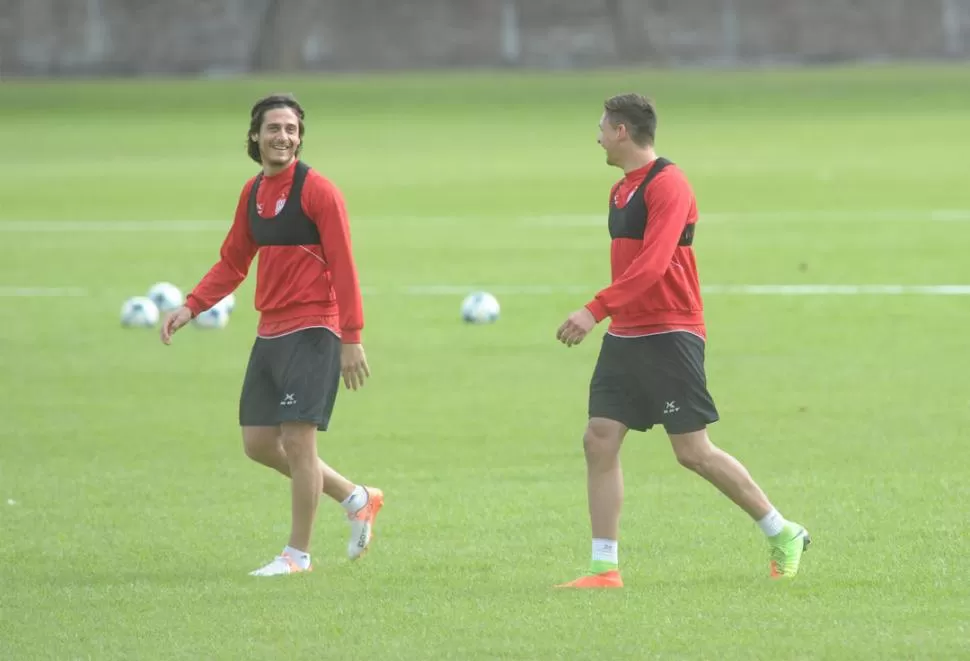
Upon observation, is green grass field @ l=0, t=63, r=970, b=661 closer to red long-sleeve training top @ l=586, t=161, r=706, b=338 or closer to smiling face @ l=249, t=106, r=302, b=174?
red long-sleeve training top @ l=586, t=161, r=706, b=338

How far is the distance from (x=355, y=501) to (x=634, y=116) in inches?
87.1

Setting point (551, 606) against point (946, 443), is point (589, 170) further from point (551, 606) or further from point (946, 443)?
point (551, 606)

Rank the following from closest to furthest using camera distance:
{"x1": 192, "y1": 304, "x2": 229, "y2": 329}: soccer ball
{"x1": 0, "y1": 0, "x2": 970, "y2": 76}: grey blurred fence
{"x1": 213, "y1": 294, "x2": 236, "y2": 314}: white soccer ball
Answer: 1. {"x1": 192, "y1": 304, "x2": 229, "y2": 329}: soccer ball
2. {"x1": 213, "y1": 294, "x2": 236, "y2": 314}: white soccer ball
3. {"x1": 0, "y1": 0, "x2": 970, "y2": 76}: grey blurred fence

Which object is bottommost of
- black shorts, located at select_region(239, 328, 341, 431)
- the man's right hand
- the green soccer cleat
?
the green soccer cleat

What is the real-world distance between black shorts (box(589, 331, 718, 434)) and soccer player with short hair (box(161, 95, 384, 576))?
1088 millimetres

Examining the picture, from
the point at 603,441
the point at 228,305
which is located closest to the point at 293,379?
the point at 603,441

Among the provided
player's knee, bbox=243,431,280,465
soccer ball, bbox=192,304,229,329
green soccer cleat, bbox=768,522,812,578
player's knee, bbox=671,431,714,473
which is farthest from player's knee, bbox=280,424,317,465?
soccer ball, bbox=192,304,229,329

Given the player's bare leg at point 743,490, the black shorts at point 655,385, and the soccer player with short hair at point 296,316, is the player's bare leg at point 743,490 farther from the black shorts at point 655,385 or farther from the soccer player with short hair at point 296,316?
the soccer player with short hair at point 296,316

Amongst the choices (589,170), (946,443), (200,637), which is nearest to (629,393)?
(200,637)

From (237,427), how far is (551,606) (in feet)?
17.8

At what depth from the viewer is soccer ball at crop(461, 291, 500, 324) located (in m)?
17.5

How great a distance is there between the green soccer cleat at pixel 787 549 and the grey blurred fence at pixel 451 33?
2363 inches

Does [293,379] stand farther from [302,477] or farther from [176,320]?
[176,320]

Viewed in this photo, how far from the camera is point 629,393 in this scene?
26.5 ft
